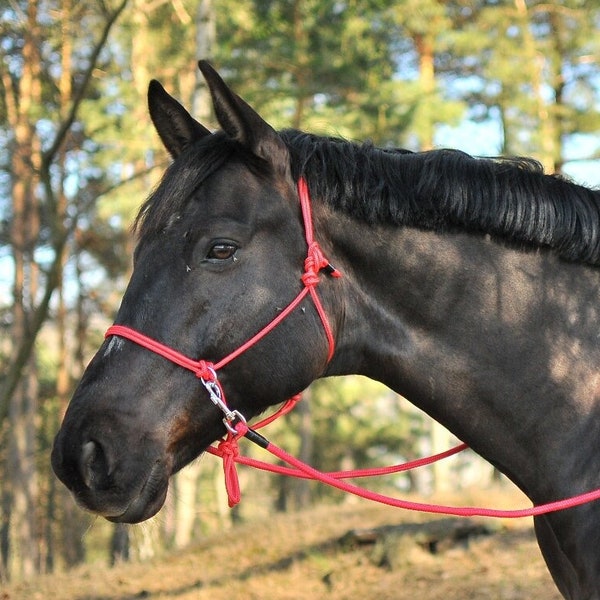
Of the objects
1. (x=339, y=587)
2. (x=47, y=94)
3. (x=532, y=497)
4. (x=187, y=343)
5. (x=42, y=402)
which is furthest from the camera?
(x=42, y=402)

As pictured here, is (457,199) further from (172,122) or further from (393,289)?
(172,122)

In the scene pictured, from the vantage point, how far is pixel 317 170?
9.53 feet

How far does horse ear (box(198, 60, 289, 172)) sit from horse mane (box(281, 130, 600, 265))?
0.26 ft

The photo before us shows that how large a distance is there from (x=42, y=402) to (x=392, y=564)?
15284 millimetres

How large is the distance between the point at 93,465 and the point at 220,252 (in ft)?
2.69

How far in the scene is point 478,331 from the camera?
2.88 m

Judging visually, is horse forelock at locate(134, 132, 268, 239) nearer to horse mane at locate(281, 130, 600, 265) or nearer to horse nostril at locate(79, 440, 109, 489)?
horse mane at locate(281, 130, 600, 265)

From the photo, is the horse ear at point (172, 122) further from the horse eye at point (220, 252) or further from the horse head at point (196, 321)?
the horse eye at point (220, 252)

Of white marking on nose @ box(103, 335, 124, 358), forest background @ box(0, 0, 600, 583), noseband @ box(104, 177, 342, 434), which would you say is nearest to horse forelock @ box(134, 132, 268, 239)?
noseband @ box(104, 177, 342, 434)

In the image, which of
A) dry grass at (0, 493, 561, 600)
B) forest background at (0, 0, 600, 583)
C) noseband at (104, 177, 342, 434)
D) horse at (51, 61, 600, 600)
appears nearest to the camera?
noseband at (104, 177, 342, 434)

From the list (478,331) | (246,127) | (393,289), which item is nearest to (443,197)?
(393,289)

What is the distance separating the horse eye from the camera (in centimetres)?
271

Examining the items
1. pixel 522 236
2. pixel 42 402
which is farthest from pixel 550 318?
pixel 42 402

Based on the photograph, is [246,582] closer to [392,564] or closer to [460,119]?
[392,564]
